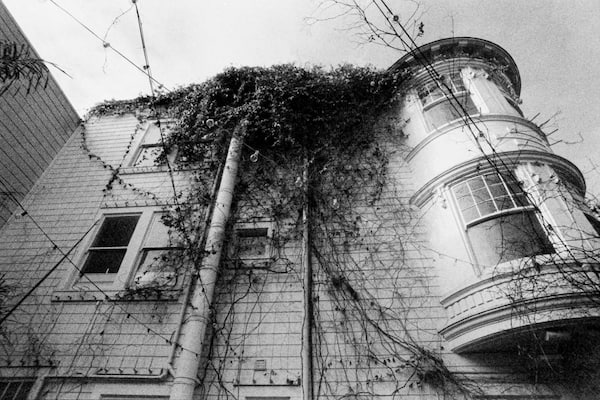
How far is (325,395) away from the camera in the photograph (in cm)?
509

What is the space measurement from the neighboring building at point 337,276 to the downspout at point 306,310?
1.5 inches

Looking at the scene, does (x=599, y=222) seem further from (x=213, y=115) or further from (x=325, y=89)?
(x=213, y=115)

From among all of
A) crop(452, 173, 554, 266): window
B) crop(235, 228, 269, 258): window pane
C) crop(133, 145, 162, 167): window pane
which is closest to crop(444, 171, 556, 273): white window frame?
crop(452, 173, 554, 266): window

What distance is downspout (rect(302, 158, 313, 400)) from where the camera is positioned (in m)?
5.14

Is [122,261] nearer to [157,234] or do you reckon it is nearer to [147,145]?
[157,234]

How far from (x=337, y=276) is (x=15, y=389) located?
5.90 m

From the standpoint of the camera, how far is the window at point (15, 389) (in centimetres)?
555

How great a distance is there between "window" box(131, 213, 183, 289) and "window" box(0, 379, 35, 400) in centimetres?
219

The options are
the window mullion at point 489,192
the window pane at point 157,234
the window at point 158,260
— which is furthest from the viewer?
the window pane at point 157,234

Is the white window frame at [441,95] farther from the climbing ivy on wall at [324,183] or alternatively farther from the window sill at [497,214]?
the window sill at [497,214]

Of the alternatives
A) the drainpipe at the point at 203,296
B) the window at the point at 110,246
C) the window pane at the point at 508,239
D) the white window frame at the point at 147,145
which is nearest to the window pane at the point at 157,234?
the window at the point at 110,246

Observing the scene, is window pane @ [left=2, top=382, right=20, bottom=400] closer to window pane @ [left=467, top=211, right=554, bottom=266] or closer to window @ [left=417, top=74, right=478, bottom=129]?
window pane @ [left=467, top=211, right=554, bottom=266]

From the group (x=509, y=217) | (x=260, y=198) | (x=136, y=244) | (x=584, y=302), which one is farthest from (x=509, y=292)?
(x=136, y=244)

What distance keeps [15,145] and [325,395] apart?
9.46m
